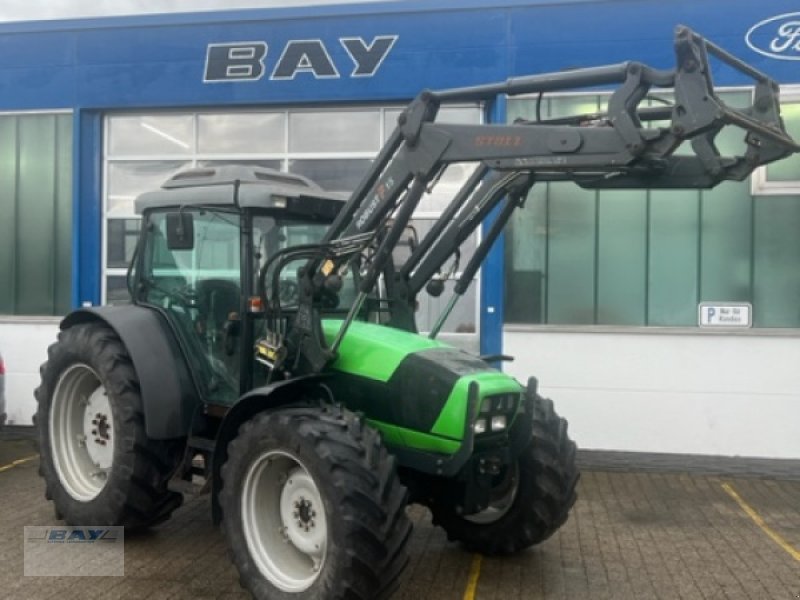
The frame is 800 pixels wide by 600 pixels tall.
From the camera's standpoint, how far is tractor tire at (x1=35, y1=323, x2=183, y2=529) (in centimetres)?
542

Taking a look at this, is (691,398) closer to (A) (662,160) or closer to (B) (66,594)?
(A) (662,160)

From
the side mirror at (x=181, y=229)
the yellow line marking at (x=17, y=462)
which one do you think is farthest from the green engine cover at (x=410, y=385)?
the yellow line marking at (x=17, y=462)

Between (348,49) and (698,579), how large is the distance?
7.01m

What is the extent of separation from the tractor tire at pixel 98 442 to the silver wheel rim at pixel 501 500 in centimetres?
205

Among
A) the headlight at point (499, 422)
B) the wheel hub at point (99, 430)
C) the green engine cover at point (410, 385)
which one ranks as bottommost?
the wheel hub at point (99, 430)

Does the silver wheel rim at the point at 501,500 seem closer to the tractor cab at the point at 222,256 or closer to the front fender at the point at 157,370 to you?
the tractor cab at the point at 222,256

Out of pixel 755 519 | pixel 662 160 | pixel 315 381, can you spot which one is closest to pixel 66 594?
pixel 315 381

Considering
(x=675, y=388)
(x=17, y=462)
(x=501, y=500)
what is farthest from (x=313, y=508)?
(x=675, y=388)

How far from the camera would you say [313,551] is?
4574mm

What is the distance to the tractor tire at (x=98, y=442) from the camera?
5418 millimetres

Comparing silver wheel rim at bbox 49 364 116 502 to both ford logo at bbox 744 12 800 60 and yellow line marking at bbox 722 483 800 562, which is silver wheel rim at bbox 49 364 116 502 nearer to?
yellow line marking at bbox 722 483 800 562

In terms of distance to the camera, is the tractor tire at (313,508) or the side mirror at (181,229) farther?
the side mirror at (181,229)

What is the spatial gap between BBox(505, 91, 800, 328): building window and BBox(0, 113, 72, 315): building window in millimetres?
5677

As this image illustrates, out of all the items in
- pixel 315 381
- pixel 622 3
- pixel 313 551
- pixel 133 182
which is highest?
pixel 622 3
